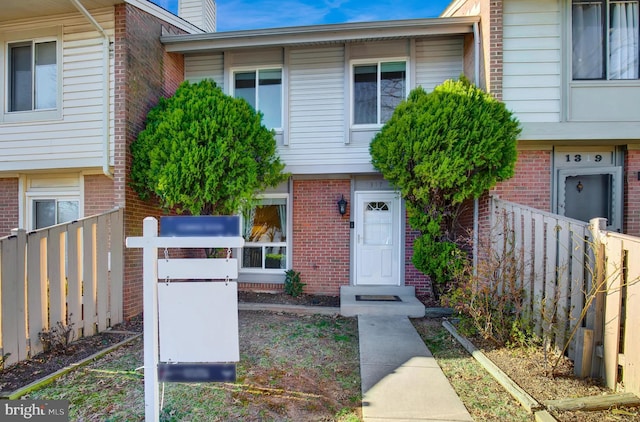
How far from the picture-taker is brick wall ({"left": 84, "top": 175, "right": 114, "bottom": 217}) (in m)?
6.23

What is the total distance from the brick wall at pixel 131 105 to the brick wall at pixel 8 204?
2.76 m

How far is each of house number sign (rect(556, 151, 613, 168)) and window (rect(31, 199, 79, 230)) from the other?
907 cm

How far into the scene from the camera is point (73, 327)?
4.61 meters

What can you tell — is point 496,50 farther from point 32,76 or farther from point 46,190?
point 46,190

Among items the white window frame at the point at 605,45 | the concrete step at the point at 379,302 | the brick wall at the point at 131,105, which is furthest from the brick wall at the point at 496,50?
the brick wall at the point at 131,105

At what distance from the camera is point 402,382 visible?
3.51m

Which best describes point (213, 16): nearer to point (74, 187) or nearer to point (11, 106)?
point (11, 106)

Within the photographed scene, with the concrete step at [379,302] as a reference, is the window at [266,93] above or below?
above

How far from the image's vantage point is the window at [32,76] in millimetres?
6270

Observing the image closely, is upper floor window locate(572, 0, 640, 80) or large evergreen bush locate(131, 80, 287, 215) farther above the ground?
upper floor window locate(572, 0, 640, 80)

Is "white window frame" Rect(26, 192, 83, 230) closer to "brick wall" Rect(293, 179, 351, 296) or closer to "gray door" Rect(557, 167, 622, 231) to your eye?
"brick wall" Rect(293, 179, 351, 296)

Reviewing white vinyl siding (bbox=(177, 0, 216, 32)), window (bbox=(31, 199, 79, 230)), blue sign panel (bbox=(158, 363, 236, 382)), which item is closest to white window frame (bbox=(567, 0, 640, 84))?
blue sign panel (bbox=(158, 363, 236, 382))

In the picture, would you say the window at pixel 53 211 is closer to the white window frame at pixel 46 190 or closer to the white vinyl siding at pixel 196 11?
the white window frame at pixel 46 190

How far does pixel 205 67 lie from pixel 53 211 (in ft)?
14.0
